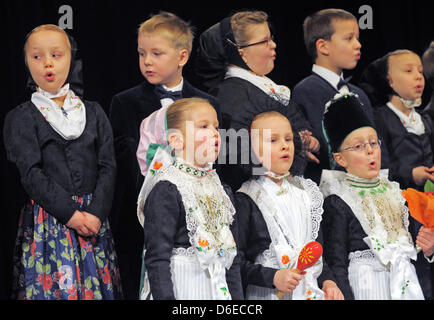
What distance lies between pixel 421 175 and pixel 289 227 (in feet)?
3.12

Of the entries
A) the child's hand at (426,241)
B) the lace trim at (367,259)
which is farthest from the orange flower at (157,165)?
the child's hand at (426,241)

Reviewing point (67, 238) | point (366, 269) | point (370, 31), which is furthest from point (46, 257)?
point (370, 31)

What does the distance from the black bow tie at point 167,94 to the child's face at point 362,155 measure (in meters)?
0.78

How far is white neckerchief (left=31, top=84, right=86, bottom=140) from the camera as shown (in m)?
3.07

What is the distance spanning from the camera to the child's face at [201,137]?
300cm

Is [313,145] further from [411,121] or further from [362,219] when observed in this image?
[411,121]

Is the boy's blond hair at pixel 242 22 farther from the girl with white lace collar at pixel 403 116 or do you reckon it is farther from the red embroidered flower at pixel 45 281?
the red embroidered flower at pixel 45 281

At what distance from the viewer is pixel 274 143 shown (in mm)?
3189

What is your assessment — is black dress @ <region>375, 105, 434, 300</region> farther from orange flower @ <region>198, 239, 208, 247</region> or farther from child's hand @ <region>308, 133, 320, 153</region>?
orange flower @ <region>198, 239, 208, 247</region>

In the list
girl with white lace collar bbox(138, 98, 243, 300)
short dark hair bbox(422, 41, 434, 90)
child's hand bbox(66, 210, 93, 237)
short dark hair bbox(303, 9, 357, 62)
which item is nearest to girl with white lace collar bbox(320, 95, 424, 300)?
short dark hair bbox(303, 9, 357, 62)

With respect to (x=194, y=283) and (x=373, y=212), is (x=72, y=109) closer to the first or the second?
(x=194, y=283)

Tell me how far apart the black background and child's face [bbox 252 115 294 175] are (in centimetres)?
46

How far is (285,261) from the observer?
302cm

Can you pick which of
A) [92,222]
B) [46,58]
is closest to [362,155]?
[92,222]
